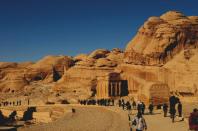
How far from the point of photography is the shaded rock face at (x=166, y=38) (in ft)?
186

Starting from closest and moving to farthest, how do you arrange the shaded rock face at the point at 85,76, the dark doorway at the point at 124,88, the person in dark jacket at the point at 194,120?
the person in dark jacket at the point at 194,120 < the dark doorway at the point at 124,88 < the shaded rock face at the point at 85,76

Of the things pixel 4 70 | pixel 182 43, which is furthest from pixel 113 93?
pixel 4 70

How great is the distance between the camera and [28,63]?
10531 centimetres

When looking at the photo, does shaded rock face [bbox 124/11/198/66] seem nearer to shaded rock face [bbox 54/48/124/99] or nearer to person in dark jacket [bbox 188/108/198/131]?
shaded rock face [bbox 54/48/124/99]

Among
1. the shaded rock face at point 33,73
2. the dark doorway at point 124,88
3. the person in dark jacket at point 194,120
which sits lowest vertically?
the person in dark jacket at point 194,120

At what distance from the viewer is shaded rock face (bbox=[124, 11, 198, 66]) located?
186ft

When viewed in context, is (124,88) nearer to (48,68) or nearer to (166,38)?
(166,38)

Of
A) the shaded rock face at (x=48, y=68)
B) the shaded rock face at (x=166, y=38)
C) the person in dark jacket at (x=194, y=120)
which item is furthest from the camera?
the shaded rock face at (x=48, y=68)

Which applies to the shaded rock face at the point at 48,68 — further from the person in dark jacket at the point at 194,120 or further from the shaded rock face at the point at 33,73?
the person in dark jacket at the point at 194,120

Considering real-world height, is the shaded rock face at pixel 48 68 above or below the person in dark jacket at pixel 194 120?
above

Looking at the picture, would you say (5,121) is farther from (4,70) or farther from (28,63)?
(28,63)

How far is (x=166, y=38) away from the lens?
2232 inches

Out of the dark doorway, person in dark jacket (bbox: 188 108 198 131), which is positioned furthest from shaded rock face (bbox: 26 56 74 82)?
person in dark jacket (bbox: 188 108 198 131)

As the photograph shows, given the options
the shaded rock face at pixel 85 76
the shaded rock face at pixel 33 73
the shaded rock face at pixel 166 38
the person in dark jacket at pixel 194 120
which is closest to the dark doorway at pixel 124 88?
the shaded rock face at pixel 166 38
